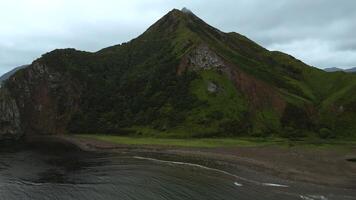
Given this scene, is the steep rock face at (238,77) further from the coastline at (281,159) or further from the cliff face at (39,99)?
the cliff face at (39,99)

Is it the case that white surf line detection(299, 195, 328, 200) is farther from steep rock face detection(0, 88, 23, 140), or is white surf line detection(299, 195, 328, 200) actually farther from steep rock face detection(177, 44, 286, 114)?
steep rock face detection(0, 88, 23, 140)

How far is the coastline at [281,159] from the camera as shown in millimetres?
90562

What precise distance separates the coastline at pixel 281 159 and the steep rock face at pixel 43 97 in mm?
52441

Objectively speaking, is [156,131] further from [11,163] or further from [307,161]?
[307,161]

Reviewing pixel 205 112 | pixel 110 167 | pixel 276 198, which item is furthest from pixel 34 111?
pixel 276 198

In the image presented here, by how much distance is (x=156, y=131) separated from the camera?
159m

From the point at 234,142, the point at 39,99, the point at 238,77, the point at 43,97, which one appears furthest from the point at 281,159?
the point at 39,99

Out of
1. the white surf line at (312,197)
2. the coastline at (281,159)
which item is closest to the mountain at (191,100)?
the coastline at (281,159)

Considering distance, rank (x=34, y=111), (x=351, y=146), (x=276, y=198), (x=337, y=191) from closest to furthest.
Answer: (x=276, y=198) → (x=337, y=191) → (x=351, y=146) → (x=34, y=111)

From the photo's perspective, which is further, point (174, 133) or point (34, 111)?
point (34, 111)

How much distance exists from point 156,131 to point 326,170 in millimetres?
74527

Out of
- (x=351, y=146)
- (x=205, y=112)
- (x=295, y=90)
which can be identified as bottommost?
(x=351, y=146)

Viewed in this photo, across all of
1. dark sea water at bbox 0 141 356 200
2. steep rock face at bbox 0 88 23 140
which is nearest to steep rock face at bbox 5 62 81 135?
steep rock face at bbox 0 88 23 140

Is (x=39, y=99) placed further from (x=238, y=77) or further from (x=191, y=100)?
(x=238, y=77)
